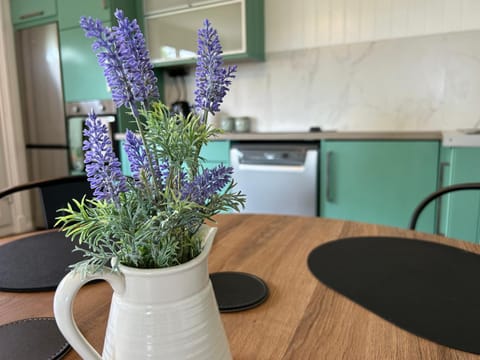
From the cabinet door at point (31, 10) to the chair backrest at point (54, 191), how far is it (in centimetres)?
250

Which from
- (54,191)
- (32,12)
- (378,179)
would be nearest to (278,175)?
(378,179)

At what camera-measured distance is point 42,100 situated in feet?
11.2

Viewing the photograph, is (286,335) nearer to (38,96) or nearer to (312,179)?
(312,179)

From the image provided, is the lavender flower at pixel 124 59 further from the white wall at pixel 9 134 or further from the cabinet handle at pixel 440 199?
the white wall at pixel 9 134

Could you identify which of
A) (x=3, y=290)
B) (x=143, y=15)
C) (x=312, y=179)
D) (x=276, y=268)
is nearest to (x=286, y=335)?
(x=276, y=268)

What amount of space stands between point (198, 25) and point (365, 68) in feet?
4.09

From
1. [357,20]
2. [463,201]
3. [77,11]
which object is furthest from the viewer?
[77,11]

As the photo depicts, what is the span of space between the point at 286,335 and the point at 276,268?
0.23m

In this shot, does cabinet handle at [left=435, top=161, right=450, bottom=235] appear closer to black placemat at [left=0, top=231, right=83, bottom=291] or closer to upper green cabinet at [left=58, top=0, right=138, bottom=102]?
black placemat at [left=0, top=231, right=83, bottom=291]

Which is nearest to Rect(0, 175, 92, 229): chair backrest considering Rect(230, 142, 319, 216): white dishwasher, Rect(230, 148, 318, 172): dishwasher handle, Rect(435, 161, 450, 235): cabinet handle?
Rect(230, 142, 319, 216): white dishwasher

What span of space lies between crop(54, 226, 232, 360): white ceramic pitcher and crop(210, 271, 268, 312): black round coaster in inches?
9.5

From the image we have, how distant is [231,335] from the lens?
→ 1.71ft

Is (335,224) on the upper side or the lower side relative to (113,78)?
lower

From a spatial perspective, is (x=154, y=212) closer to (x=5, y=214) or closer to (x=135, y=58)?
(x=135, y=58)
